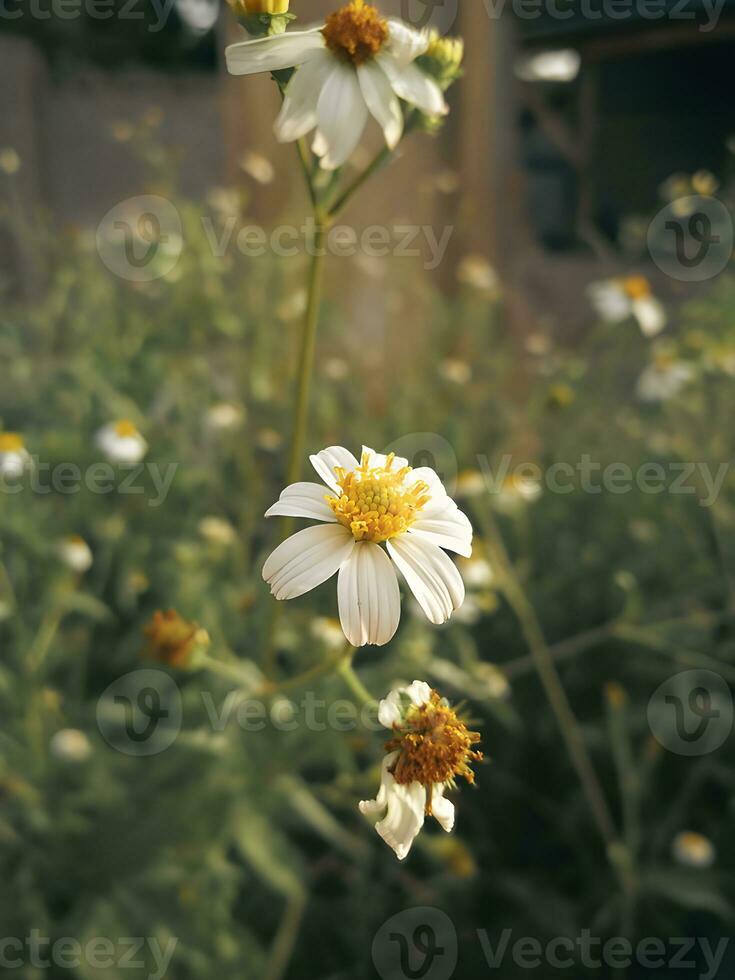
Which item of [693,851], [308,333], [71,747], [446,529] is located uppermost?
[308,333]

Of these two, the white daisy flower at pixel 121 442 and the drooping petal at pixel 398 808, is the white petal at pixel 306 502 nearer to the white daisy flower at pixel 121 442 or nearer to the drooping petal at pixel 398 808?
the drooping petal at pixel 398 808

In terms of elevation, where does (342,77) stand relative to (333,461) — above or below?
above

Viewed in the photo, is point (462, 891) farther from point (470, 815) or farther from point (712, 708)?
point (712, 708)

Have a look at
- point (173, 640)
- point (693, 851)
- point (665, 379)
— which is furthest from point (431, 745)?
point (665, 379)

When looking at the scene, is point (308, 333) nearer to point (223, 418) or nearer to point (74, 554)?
point (74, 554)

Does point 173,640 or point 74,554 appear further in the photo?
point 74,554
